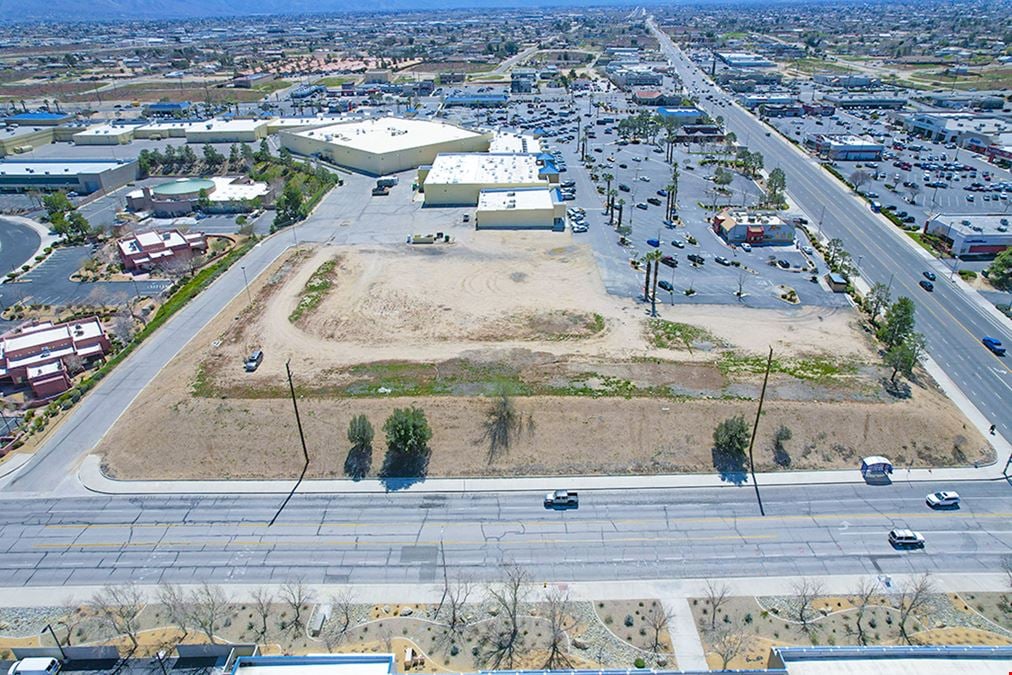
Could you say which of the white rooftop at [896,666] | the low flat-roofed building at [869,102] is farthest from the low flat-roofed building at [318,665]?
the low flat-roofed building at [869,102]

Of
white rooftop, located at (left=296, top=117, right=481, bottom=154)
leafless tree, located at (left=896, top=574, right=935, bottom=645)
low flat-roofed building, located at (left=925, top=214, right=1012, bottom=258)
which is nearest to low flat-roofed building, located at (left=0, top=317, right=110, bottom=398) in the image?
leafless tree, located at (left=896, top=574, right=935, bottom=645)

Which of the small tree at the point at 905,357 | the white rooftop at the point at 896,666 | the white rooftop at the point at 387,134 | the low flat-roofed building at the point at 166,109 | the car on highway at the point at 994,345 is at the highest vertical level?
the low flat-roofed building at the point at 166,109

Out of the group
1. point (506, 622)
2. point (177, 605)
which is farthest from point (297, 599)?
point (506, 622)

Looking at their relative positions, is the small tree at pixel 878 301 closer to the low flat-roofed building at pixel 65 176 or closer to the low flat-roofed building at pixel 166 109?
the low flat-roofed building at pixel 65 176

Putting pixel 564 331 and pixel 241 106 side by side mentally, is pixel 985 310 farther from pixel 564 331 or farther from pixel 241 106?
pixel 241 106

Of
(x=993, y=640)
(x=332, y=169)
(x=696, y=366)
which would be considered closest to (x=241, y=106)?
(x=332, y=169)
